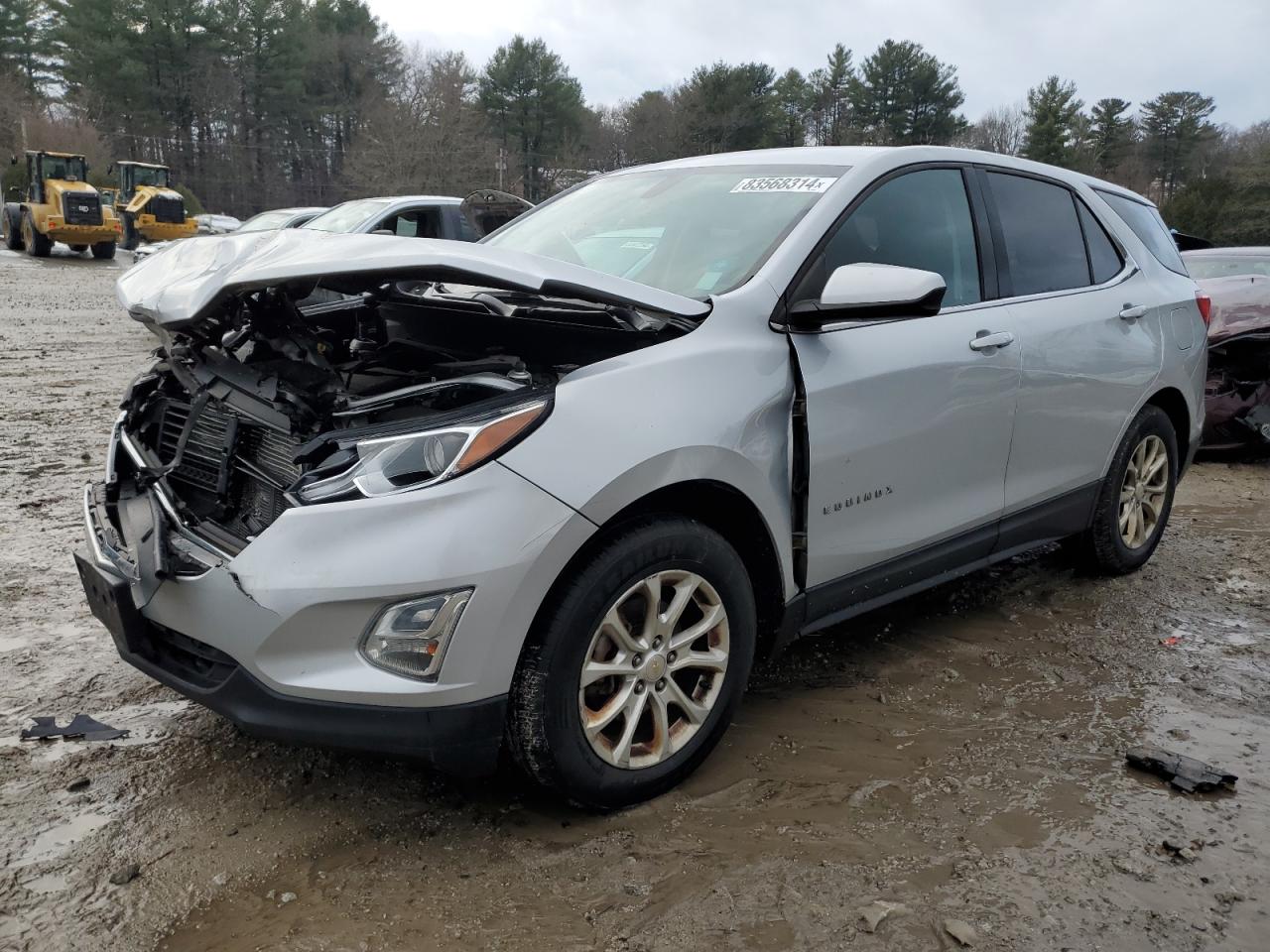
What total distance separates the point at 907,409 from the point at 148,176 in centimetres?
3685

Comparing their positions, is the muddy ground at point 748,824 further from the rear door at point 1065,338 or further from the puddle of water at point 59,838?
the rear door at point 1065,338

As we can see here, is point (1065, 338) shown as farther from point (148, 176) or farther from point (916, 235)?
point (148, 176)

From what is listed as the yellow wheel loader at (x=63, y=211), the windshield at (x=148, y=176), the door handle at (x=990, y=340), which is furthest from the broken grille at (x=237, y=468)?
the windshield at (x=148, y=176)

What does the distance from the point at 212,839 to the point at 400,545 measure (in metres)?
0.96

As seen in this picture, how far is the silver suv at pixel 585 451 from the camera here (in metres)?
2.26

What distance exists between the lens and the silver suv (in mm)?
2264

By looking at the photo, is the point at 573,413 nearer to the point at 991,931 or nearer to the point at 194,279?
the point at 194,279

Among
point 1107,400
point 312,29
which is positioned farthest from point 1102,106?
point 1107,400

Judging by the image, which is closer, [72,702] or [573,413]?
[573,413]

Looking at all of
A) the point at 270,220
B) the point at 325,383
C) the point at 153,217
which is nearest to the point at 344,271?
the point at 325,383

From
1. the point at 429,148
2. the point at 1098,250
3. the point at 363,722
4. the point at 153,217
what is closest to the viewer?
the point at 363,722

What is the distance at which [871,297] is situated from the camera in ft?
9.18

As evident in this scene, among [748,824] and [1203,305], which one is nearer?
[748,824]

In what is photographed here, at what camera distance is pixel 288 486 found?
2404mm
